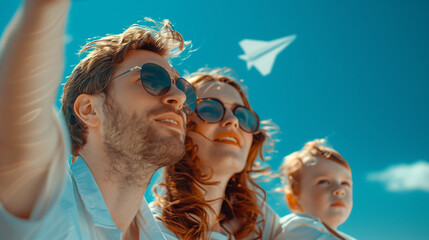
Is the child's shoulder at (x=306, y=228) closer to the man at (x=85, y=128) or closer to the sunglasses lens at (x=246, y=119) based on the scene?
the sunglasses lens at (x=246, y=119)

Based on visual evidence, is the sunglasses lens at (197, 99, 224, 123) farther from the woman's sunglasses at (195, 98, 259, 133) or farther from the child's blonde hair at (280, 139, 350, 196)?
the child's blonde hair at (280, 139, 350, 196)

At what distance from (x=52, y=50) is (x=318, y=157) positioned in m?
3.23

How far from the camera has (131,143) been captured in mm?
2406

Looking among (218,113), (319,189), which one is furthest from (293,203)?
(218,113)

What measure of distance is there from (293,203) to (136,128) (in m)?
2.32

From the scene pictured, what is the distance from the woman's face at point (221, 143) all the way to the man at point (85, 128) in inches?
20.6

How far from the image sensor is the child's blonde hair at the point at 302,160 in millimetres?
4020

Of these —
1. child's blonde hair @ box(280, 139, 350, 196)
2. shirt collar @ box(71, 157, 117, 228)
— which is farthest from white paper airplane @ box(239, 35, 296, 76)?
shirt collar @ box(71, 157, 117, 228)

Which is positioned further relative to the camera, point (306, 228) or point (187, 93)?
point (306, 228)

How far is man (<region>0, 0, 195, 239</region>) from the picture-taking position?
1284mm

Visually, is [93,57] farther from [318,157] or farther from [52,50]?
[318,157]

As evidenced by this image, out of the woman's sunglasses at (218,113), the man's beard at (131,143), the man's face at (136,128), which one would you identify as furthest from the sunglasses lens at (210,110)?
the man's beard at (131,143)

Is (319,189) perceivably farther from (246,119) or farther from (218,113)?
(218,113)

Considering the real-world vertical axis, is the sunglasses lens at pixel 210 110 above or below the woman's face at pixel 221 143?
above
